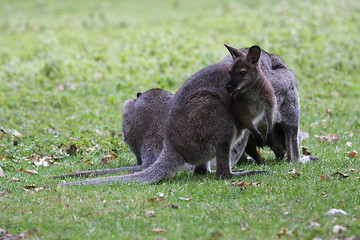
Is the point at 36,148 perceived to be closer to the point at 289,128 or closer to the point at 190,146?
the point at 190,146

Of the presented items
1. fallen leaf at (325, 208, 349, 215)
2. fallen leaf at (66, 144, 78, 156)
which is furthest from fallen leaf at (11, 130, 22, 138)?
fallen leaf at (325, 208, 349, 215)

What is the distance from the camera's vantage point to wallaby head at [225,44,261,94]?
6648 millimetres

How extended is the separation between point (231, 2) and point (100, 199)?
21.3 meters

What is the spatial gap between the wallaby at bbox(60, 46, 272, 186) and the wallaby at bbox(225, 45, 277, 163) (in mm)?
116

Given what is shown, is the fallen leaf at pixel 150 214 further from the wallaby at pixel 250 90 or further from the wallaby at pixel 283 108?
the wallaby at pixel 283 108

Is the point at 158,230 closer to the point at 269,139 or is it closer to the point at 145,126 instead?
the point at 269,139

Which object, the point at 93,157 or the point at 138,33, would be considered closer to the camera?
the point at 93,157

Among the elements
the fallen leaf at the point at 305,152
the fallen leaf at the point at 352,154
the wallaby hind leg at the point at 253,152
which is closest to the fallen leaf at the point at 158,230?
the wallaby hind leg at the point at 253,152

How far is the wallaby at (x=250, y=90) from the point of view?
22.1 ft

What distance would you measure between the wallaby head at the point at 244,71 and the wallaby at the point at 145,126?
1403 mm

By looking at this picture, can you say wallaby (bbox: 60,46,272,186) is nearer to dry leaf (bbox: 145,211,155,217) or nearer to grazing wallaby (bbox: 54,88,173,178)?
grazing wallaby (bbox: 54,88,173,178)

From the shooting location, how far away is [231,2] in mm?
26172

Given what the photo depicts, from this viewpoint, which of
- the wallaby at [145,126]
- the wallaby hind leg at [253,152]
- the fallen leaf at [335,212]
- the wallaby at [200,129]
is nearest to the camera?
the fallen leaf at [335,212]

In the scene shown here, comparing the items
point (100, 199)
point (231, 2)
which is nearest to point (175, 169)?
point (100, 199)
